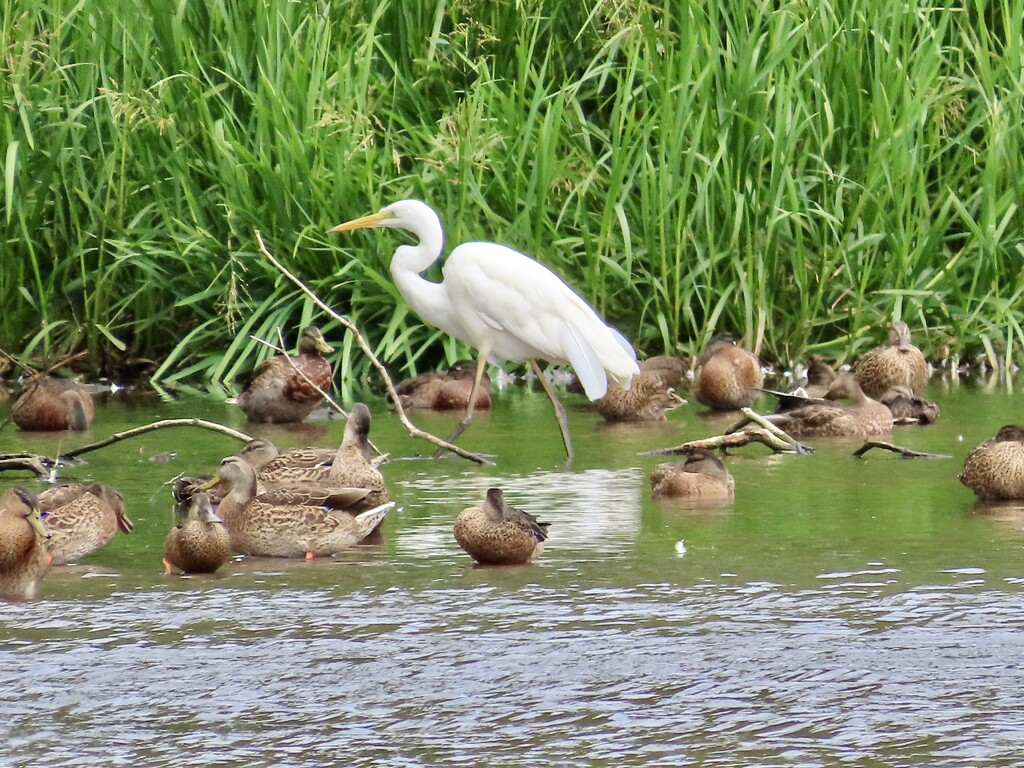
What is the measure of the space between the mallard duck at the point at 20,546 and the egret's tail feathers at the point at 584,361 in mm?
4062

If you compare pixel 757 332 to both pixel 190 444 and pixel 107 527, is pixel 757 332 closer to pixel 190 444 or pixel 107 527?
pixel 190 444

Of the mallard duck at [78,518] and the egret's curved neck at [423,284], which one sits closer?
the mallard duck at [78,518]

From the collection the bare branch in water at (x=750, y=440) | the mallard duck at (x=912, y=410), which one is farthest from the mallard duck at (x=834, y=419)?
the bare branch in water at (x=750, y=440)

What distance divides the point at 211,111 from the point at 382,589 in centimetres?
742

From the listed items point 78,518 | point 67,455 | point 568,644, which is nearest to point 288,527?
point 78,518

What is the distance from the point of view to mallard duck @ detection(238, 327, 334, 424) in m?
10.4

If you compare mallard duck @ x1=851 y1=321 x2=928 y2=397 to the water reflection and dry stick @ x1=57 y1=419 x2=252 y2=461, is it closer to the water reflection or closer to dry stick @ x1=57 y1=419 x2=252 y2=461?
dry stick @ x1=57 y1=419 x2=252 y2=461

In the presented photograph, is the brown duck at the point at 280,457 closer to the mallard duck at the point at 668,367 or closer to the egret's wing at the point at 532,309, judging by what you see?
the egret's wing at the point at 532,309

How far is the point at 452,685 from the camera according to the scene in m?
4.79

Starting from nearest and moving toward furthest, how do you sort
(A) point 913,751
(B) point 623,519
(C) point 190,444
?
(A) point 913,751 → (B) point 623,519 → (C) point 190,444

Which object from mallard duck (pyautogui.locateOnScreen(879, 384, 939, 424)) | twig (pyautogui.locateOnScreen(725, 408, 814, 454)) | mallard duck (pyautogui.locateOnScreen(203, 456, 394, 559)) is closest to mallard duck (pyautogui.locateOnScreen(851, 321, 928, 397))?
mallard duck (pyautogui.locateOnScreen(879, 384, 939, 424))

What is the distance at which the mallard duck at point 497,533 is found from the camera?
20.2 feet

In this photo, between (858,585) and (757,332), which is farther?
(757,332)

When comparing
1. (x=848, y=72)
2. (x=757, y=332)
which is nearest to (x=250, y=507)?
(x=757, y=332)
